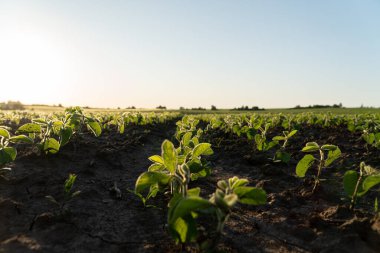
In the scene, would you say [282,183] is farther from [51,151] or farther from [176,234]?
[51,151]

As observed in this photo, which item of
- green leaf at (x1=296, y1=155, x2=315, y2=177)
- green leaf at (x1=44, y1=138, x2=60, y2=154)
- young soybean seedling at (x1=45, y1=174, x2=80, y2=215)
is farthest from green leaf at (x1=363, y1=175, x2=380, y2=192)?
green leaf at (x1=44, y1=138, x2=60, y2=154)

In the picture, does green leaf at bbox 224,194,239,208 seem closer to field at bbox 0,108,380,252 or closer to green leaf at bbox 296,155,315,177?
field at bbox 0,108,380,252

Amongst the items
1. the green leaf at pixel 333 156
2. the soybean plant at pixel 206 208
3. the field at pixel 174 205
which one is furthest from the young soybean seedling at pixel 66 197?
the green leaf at pixel 333 156

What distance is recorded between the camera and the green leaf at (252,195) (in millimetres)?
2061

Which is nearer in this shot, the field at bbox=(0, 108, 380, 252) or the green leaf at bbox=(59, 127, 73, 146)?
the field at bbox=(0, 108, 380, 252)

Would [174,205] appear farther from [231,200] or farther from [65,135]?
[65,135]

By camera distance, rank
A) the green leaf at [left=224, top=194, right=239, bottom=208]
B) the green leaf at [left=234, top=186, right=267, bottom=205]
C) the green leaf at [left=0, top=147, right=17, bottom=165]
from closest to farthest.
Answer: the green leaf at [left=224, top=194, right=239, bottom=208], the green leaf at [left=234, top=186, right=267, bottom=205], the green leaf at [left=0, top=147, right=17, bottom=165]

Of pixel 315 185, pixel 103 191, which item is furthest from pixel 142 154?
pixel 315 185

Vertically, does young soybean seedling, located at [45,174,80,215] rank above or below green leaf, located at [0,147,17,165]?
below

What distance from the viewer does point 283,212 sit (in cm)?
326

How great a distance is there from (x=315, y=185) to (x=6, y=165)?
3490mm

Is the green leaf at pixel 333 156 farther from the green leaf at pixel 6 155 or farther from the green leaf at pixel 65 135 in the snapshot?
the green leaf at pixel 6 155

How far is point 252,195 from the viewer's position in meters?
2.08

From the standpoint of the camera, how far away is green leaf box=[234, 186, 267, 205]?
2061mm
